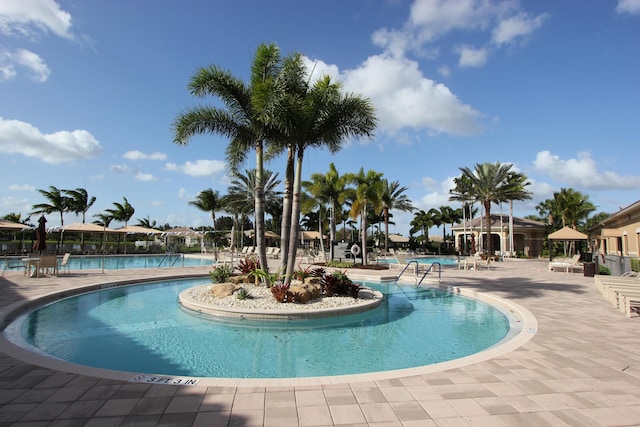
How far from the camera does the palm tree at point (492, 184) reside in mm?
34156

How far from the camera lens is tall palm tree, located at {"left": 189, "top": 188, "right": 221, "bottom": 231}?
42.6 m

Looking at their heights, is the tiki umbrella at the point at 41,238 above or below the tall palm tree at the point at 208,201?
below

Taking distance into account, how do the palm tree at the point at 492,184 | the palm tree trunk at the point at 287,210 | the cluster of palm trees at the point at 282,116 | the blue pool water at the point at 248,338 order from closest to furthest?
the blue pool water at the point at 248,338, the cluster of palm trees at the point at 282,116, the palm tree trunk at the point at 287,210, the palm tree at the point at 492,184

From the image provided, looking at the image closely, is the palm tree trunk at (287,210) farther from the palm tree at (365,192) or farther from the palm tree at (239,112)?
the palm tree at (365,192)

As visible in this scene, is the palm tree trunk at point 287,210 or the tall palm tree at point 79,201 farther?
the tall palm tree at point 79,201

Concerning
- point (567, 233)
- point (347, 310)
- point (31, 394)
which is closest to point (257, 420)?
point (31, 394)

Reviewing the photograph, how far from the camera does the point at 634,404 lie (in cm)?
391

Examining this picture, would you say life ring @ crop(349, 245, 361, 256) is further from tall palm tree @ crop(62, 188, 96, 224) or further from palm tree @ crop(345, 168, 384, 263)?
tall palm tree @ crop(62, 188, 96, 224)

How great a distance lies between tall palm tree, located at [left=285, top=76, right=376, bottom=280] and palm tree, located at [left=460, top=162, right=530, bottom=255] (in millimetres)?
26808

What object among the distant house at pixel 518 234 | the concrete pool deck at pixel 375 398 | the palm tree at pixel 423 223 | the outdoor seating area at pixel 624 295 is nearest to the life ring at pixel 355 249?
the outdoor seating area at pixel 624 295

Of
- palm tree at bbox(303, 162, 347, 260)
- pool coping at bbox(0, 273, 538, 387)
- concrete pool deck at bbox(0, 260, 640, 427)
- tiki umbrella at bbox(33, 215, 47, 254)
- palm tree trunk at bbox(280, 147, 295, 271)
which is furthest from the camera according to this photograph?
palm tree at bbox(303, 162, 347, 260)

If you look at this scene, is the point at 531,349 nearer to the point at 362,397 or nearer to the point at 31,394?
the point at 362,397

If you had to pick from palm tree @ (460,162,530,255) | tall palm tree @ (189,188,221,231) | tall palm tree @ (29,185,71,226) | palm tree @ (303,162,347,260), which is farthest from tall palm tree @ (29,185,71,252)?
palm tree @ (460,162,530,255)

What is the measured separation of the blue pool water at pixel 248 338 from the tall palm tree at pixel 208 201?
3252cm
